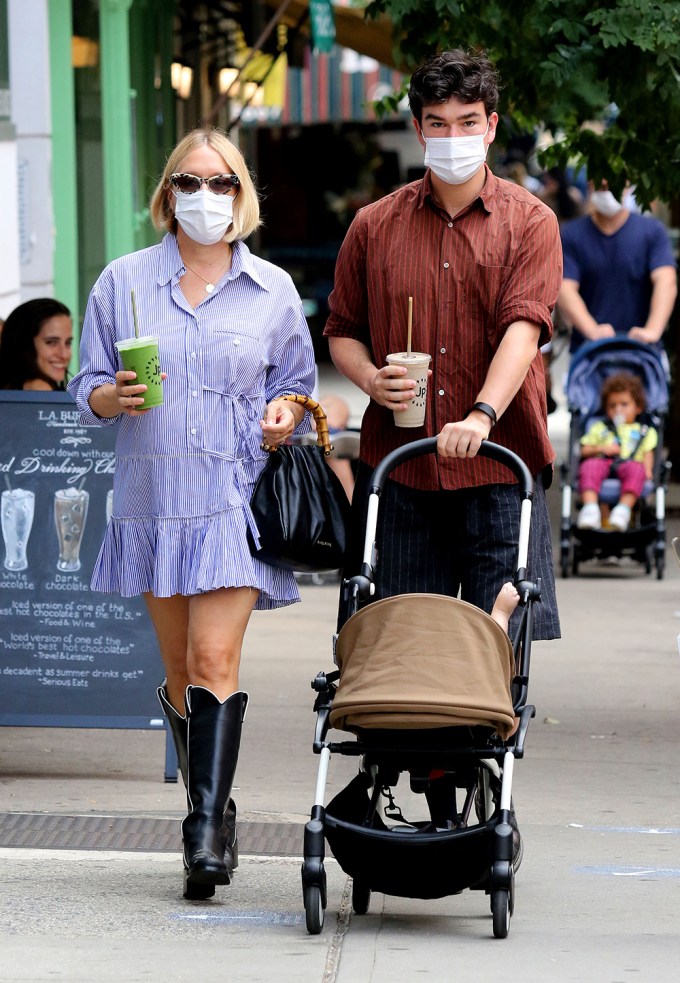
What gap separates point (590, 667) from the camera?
317 inches

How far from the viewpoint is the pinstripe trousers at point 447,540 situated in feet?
15.4

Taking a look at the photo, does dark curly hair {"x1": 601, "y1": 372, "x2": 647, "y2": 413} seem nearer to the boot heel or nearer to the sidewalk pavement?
the sidewalk pavement

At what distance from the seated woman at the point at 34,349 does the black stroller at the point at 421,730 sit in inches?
110

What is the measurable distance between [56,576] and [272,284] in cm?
183

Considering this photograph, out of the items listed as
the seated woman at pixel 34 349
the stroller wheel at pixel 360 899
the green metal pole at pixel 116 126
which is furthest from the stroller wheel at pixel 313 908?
the green metal pole at pixel 116 126

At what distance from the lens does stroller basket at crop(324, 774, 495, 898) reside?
13.6 feet

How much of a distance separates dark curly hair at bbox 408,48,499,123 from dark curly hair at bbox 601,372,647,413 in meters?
5.78

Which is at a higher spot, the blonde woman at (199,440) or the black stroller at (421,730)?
the blonde woman at (199,440)

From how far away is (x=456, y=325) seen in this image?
4.68m

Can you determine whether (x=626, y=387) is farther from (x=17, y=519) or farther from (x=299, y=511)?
Result: (x=299, y=511)

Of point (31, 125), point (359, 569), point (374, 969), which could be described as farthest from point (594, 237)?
point (374, 969)

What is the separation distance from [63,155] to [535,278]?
650cm

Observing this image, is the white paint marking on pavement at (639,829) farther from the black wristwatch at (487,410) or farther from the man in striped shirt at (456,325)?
the black wristwatch at (487,410)

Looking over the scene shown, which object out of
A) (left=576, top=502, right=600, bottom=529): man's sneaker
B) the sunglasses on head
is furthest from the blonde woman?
(left=576, top=502, right=600, bottom=529): man's sneaker
